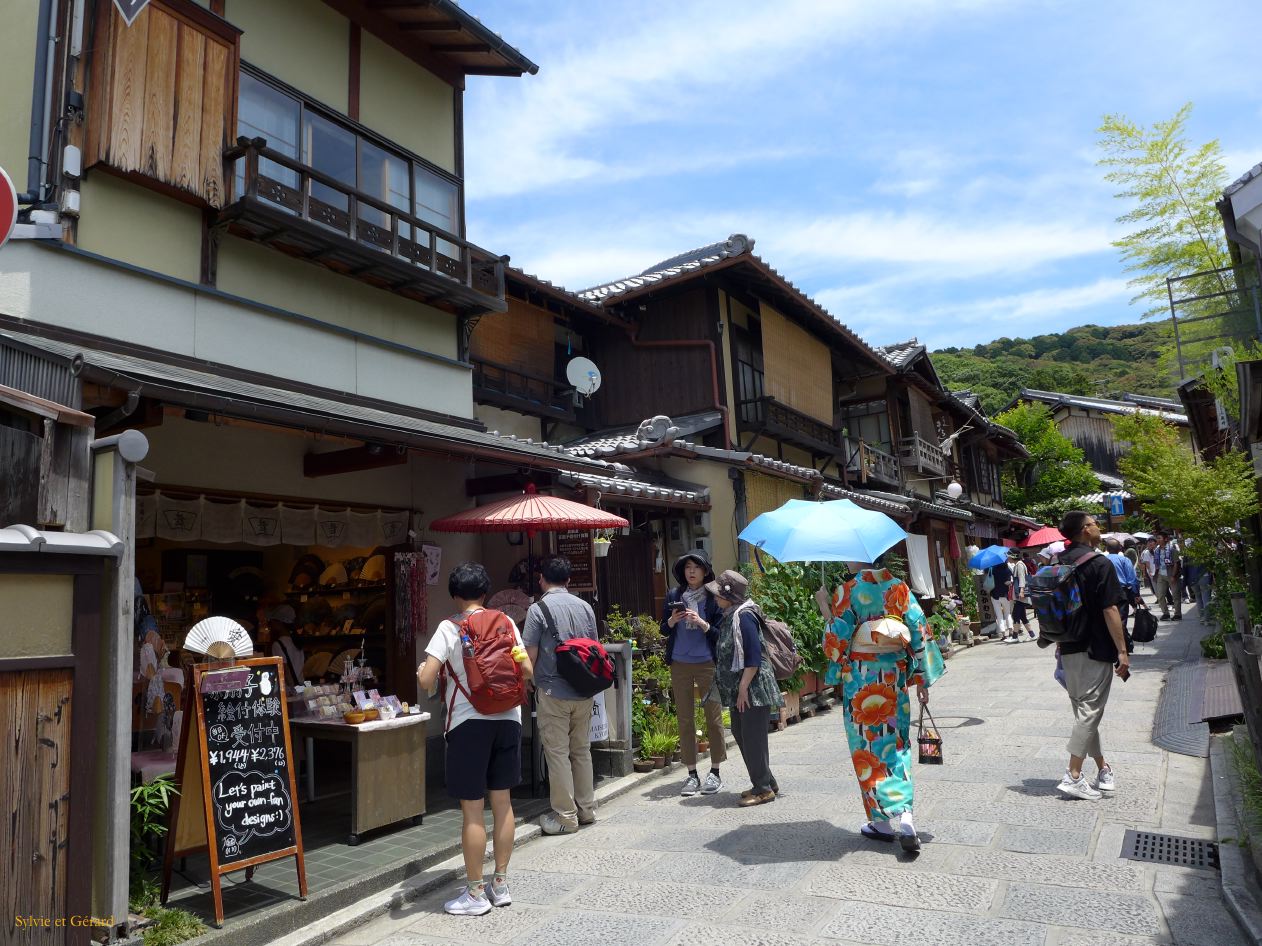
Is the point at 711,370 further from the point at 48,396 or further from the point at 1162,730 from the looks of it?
the point at 48,396

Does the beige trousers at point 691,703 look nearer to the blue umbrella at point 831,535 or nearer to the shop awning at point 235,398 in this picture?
the blue umbrella at point 831,535

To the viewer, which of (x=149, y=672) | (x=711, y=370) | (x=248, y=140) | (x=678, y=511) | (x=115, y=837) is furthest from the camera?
(x=711, y=370)

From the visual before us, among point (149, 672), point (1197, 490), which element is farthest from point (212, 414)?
point (1197, 490)

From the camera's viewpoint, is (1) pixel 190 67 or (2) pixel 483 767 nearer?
(2) pixel 483 767

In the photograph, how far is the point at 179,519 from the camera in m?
7.25

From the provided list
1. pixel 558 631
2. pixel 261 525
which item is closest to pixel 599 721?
pixel 558 631

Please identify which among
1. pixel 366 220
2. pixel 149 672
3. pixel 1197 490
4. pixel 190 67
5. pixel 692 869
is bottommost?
pixel 692 869

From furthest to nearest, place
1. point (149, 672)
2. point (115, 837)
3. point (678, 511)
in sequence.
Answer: point (678, 511) < point (149, 672) < point (115, 837)

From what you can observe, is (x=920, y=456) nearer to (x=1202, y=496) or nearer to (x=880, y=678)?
(x=1202, y=496)

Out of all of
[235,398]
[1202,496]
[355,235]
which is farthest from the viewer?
[1202,496]

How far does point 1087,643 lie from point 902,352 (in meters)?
18.9

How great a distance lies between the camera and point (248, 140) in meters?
Answer: 7.75

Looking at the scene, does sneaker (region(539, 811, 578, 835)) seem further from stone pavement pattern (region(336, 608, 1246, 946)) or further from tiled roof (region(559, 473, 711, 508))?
tiled roof (region(559, 473, 711, 508))

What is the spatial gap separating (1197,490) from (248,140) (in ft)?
48.0
